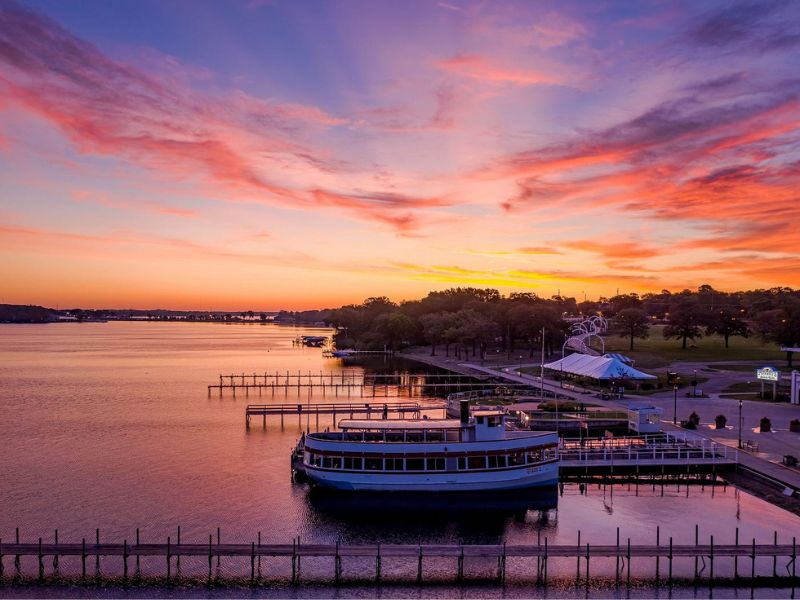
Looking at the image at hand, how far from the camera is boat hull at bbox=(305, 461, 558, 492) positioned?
51.9m

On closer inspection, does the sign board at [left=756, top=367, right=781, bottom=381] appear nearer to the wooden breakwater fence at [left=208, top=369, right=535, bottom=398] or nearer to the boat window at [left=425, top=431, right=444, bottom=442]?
the wooden breakwater fence at [left=208, top=369, right=535, bottom=398]

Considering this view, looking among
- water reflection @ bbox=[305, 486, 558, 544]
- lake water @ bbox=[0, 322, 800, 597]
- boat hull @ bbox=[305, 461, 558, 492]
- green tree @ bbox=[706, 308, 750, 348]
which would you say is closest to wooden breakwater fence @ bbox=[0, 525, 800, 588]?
lake water @ bbox=[0, 322, 800, 597]

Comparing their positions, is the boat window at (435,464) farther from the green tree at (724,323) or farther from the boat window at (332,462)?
the green tree at (724,323)

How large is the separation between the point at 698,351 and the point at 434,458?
123523mm

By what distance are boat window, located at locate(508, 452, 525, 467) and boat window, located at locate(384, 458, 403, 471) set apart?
945cm

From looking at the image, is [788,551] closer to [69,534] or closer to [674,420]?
[674,420]

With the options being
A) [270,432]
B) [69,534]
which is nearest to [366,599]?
[69,534]

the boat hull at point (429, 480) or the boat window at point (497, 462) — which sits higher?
the boat window at point (497, 462)

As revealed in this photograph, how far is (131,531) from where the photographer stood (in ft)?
144

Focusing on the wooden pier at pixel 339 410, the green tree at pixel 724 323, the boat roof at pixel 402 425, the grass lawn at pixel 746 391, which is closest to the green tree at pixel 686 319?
the green tree at pixel 724 323

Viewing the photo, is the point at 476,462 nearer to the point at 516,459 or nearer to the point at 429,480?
the point at 516,459

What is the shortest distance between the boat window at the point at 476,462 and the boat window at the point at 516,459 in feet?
7.86

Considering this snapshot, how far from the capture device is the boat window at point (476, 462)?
52.3 m

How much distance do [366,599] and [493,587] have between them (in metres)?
7.60
